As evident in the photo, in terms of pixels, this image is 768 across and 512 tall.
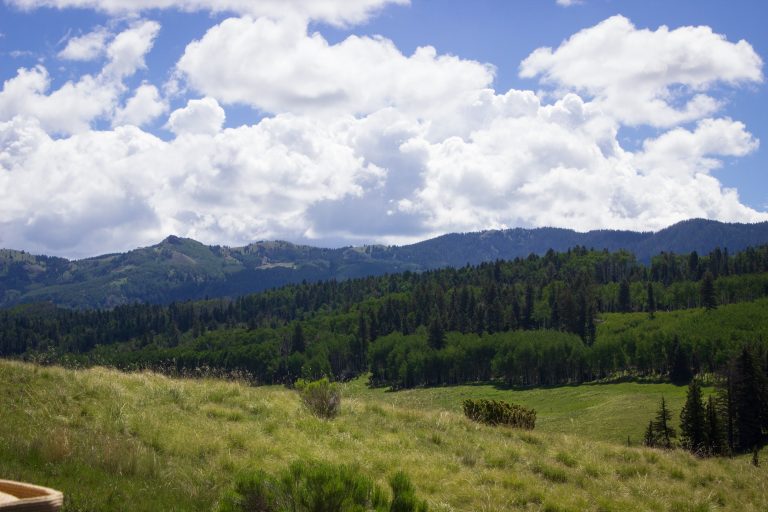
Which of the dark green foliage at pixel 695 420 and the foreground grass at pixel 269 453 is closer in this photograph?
the foreground grass at pixel 269 453

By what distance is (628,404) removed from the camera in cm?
10612

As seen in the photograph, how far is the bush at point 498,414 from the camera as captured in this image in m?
23.0

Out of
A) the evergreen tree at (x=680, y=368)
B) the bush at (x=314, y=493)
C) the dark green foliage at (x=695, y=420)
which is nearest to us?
the bush at (x=314, y=493)

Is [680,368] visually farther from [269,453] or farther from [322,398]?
[269,453]

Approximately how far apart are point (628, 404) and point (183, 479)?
10863 cm

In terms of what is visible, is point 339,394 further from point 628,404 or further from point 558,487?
point 628,404

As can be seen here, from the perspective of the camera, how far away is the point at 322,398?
64.2 ft

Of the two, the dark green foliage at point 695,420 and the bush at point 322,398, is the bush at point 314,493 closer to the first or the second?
the bush at point 322,398

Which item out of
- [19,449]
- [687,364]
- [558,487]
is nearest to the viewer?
[19,449]

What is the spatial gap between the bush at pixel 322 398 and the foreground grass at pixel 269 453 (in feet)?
1.33

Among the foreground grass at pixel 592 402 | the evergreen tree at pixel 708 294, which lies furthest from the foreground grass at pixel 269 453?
the evergreen tree at pixel 708 294

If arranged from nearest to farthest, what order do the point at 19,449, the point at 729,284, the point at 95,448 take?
the point at 19,449 < the point at 95,448 < the point at 729,284

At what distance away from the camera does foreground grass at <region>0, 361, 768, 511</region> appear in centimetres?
1018

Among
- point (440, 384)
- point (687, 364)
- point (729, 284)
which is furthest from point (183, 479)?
point (729, 284)
